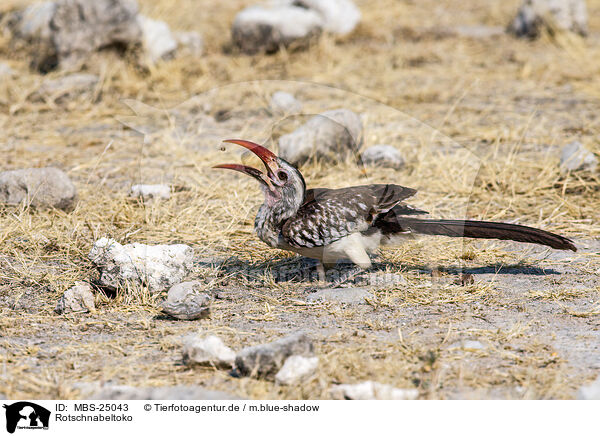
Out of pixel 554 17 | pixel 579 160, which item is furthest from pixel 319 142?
pixel 554 17

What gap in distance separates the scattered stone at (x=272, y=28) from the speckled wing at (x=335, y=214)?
539 centimetres

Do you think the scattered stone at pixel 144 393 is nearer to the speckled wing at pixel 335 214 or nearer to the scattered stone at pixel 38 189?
the speckled wing at pixel 335 214

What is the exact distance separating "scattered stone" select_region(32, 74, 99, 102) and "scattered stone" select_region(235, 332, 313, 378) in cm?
549

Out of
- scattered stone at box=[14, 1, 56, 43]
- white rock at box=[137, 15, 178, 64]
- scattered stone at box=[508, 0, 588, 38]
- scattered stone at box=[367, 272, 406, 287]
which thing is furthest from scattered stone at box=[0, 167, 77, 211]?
scattered stone at box=[508, 0, 588, 38]

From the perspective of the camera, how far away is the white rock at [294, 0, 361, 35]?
949 cm

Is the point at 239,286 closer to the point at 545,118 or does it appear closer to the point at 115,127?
the point at 115,127

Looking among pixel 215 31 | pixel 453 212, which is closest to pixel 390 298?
pixel 453 212

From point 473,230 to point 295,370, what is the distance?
163 cm

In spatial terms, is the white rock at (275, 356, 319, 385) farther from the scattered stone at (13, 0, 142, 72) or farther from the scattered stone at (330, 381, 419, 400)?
the scattered stone at (13, 0, 142, 72)

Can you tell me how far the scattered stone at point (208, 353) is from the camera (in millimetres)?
3090

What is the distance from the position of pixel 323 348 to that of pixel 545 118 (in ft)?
16.2

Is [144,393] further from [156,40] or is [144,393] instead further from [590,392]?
[156,40]

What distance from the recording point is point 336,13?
9.75 m

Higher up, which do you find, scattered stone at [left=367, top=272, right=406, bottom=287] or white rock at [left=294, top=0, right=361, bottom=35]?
white rock at [left=294, top=0, right=361, bottom=35]
